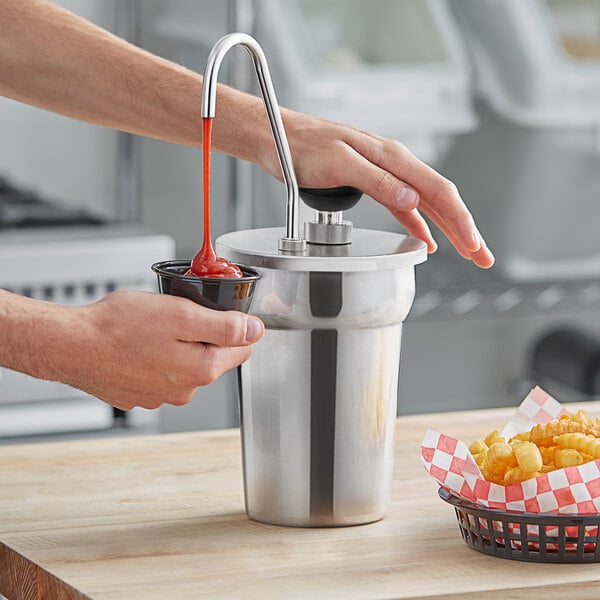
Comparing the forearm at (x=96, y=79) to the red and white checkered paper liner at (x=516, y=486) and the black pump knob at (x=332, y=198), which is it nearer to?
the black pump knob at (x=332, y=198)

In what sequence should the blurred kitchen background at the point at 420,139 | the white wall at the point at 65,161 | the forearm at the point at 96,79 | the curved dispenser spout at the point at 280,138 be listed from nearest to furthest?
the curved dispenser spout at the point at 280,138, the forearm at the point at 96,79, the blurred kitchen background at the point at 420,139, the white wall at the point at 65,161

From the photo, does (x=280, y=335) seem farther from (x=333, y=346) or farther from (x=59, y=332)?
(x=59, y=332)

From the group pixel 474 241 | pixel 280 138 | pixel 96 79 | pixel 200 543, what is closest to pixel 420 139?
pixel 96 79

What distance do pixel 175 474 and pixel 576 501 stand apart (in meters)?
0.43

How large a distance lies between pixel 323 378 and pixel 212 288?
16cm

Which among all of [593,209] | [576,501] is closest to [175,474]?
[576,501]

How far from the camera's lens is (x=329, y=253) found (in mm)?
1069

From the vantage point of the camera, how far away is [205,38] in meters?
2.50

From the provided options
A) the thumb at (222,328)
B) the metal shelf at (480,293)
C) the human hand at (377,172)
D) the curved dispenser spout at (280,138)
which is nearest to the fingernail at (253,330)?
the thumb at (222,328)

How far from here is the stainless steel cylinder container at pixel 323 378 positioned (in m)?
1.05

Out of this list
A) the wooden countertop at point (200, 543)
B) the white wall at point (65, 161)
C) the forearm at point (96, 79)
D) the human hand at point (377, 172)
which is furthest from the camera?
the white wall at point (65, 161)

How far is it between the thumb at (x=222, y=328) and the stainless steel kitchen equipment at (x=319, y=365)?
0.08 m

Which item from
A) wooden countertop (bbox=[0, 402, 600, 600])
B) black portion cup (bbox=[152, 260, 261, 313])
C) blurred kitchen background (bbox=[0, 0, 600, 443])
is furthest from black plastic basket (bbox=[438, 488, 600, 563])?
blurred kitchen background (bbox=[0, 0, 600, 443])

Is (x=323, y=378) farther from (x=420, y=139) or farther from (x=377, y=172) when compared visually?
(x=420, y=139)
